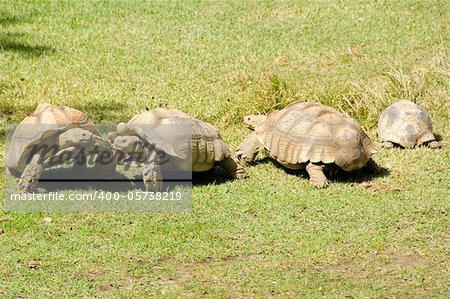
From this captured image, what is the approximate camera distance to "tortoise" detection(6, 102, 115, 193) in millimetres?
8727

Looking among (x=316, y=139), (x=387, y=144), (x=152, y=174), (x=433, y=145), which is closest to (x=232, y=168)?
(x=316, y=139)

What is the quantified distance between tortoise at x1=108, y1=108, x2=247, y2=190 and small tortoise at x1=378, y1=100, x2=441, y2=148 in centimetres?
249

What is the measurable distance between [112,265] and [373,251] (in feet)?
7.45

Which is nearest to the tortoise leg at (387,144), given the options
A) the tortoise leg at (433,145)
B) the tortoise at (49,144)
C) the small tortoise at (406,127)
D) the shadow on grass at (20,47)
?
the small tortoise at (406,127)

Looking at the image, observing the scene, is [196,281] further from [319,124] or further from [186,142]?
[319,124]

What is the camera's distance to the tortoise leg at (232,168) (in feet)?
31.2

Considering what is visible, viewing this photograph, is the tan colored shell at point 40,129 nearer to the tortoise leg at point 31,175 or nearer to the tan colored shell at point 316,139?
the tortoise leg at point 31,175

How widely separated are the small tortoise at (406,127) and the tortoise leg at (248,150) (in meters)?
1.71

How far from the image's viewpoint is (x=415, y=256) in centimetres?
786

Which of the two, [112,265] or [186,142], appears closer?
[112,265]

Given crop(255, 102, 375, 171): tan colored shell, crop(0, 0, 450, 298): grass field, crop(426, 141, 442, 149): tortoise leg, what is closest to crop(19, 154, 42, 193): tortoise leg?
A: crop(0, 0, 450, 298): grass field

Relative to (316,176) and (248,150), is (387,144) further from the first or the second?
(248,150)

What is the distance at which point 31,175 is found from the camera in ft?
28.6

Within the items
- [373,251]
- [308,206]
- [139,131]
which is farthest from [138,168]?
[373,251]
